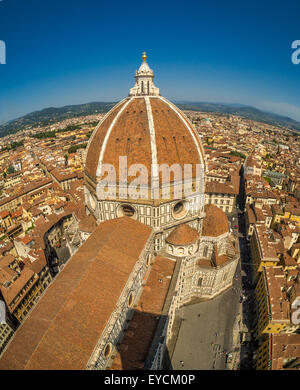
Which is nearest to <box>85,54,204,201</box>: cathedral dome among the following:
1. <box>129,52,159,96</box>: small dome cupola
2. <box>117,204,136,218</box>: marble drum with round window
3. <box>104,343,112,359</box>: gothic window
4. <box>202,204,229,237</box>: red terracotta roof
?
<box>129,52,159,96</box>: small dome cupola

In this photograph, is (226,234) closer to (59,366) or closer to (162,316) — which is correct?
(162,316)

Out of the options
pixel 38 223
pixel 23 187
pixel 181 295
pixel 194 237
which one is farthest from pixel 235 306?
pixel 23 187

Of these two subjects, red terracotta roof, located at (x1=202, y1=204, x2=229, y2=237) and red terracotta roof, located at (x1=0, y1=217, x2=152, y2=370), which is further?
red terracotta roof, located at (x1=202, y1=204, x2=229, y2=237)

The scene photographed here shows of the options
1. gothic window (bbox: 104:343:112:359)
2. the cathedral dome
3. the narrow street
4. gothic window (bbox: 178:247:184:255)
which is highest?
the cathedral dome

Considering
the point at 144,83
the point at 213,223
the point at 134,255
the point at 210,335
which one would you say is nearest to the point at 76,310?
the point at 134,255

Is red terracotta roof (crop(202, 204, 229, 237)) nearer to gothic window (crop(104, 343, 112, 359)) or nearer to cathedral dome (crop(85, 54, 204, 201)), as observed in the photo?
cathedral dome (crop(85, 54, 204, 201))

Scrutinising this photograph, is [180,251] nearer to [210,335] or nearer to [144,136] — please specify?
[210,335]

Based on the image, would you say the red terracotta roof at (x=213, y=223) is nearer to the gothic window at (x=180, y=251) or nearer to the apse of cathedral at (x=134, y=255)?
the apse of cathedral at (x=134, y=255)
